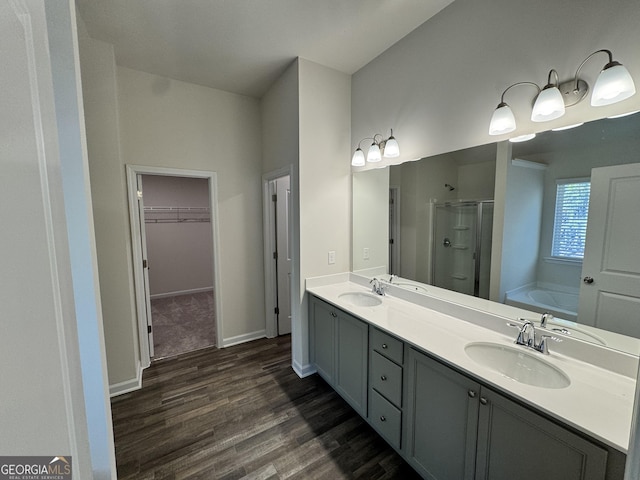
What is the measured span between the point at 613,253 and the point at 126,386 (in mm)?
3574

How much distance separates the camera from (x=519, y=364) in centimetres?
137

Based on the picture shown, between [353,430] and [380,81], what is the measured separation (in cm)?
286

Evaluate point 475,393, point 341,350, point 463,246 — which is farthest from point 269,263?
point 475,393

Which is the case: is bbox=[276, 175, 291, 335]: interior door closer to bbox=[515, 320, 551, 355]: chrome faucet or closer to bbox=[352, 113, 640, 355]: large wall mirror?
bbox=[352, 113, 640, 355]: large wall mirror

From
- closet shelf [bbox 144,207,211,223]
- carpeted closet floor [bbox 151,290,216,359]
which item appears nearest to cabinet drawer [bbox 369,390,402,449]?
carpeted closet floor [bbox 151,290,216,359]

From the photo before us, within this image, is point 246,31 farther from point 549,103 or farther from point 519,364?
point 519,364

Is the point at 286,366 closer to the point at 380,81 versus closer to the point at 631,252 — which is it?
the point at 631,252

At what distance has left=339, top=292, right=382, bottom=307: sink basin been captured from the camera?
2.32 m

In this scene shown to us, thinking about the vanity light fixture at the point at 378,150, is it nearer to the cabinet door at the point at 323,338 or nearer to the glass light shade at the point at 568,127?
the glass light shade at the point at 568,127

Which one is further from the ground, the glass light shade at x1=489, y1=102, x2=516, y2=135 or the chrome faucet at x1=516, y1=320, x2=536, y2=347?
the glass light shade at x1=489, y1=102, x2=516, y2=135

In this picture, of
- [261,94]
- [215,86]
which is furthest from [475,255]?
[215,86]

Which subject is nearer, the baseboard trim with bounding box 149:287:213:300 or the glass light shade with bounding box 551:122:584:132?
the glass light shade with bounding box 551:122:584:132

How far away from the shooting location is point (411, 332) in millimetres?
1585

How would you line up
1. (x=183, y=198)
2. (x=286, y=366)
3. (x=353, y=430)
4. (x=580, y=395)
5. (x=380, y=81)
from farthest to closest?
1. (x=183, y=198)
2. (x=286, y=366)
3. (x=380, y=81)
4. (x=353, y=430)
5. (x=580, y=395)
